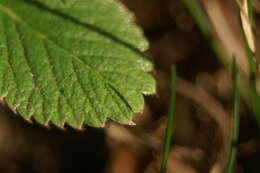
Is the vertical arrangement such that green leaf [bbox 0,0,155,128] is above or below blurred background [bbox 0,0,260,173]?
above

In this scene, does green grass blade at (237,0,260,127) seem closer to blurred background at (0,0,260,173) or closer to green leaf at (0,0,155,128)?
green leaf at (0,0,155,128)

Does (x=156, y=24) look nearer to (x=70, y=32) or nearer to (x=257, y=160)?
(x=257, y=160)

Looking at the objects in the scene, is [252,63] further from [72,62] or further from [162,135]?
[162,135]

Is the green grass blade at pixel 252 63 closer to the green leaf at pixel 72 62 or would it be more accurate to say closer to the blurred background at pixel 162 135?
the green leaf at pixel 72 62

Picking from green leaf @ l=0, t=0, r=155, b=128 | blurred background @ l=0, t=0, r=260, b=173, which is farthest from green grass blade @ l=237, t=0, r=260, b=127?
blurred background @ l=0, t=0, r=260, b=173

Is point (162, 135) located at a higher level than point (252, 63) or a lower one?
lower

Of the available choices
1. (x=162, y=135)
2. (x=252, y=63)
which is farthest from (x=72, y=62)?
(x=162, y=135)
